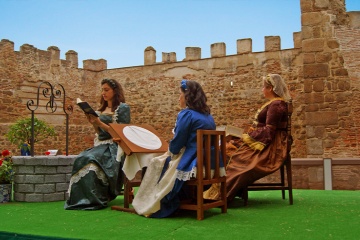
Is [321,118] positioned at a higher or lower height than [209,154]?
higher

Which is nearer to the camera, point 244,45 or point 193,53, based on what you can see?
point 244,45

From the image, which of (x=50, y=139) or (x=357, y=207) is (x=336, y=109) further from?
(x=50, y=139)

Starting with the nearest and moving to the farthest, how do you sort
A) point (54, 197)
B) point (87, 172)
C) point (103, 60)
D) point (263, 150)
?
1. point (87, 172)
2. point (263, 150)
3. point (54, 197)
4. point (103, 60)

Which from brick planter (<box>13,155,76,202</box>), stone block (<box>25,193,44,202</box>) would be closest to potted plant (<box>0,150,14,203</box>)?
brick planter (<box>13,155,76,202</box>)

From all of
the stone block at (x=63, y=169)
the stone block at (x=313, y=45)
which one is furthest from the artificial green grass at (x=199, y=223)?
the stone block at (x=313, y=45)

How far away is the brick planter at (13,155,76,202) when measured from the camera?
473 cm

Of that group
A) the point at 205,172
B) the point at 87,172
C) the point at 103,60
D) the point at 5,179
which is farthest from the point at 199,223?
the point at 103,60

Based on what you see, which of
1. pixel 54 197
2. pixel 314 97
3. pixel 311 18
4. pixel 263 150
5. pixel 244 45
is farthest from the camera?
pixel 244 45

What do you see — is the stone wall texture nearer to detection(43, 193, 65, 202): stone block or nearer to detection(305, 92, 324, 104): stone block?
detection(305, 92, 324, 104): stone block

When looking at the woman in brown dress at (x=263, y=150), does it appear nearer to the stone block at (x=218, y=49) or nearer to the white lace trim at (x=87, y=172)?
the white lace trim at (x=87, y=172)

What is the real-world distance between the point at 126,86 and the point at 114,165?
13.2 meters

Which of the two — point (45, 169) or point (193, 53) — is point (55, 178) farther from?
point (193, 53)

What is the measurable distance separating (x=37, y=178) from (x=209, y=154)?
8.06ft

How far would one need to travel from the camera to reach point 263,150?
4281mm
